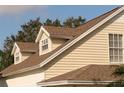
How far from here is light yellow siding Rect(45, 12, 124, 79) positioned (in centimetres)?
2103

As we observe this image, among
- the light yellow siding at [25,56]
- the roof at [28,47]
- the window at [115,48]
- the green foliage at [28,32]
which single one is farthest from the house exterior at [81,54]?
the green foliage at [28,32]

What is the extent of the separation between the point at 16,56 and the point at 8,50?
58.0ft

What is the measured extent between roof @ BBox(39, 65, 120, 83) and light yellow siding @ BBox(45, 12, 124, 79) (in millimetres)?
648

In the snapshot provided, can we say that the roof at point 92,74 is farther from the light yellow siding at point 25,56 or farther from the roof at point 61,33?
the light yellow siding at point 25,56

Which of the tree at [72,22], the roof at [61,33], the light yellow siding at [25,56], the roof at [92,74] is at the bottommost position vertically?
Result: the roof at [92,74]

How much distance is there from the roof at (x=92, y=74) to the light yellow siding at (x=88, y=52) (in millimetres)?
648

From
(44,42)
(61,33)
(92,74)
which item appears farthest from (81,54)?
(44,42)

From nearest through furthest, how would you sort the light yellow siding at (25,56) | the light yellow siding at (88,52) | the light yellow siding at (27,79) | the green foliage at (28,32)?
the light yellow siding at (88,52) → the light yellow siding at (27,79) → the light yellow siding at (25,56) → the green foliage at (28,32)

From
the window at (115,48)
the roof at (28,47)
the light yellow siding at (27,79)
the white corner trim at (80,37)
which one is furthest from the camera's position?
the roof at (28,47)

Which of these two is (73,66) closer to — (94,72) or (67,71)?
(67,71)

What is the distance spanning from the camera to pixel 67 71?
21.2 metres

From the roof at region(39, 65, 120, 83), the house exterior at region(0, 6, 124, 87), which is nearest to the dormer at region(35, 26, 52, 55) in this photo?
the house exterior at region(0, 6, 124, 87)

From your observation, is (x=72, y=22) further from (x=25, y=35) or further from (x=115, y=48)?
(x=115, y=48)

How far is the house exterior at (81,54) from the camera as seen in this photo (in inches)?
792
